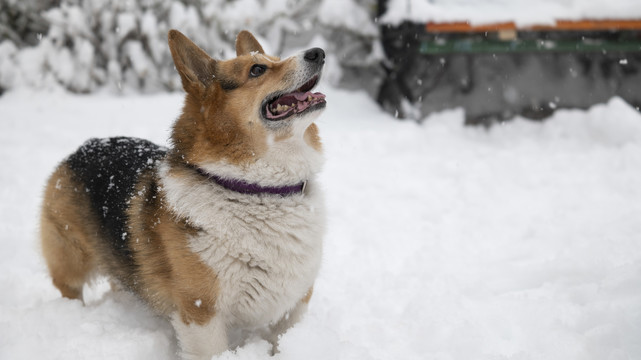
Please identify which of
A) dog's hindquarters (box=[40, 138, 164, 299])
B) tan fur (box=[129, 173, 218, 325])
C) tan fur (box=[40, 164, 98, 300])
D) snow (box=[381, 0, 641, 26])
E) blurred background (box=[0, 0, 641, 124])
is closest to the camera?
tan fur (box=[129, 173, 218, 325])

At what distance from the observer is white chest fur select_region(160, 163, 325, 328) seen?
83.4 inches

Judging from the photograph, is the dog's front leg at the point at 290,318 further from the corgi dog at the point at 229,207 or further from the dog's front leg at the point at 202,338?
the dog's front leg at the point at 202,338

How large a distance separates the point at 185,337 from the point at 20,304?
132cm

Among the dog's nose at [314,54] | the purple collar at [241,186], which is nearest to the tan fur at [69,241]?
the purple collar at [241,186]

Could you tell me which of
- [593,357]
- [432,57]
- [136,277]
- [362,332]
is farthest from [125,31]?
[593,357]

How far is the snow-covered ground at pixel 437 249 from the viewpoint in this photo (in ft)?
7.75

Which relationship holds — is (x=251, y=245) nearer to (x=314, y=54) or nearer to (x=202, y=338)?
(x=202, y=338)

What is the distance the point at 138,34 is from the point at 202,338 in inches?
278

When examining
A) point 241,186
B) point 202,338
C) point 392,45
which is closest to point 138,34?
point 392,45

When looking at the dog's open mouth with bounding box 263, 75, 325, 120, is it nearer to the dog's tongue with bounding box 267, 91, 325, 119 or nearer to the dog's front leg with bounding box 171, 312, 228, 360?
the dog's tongue with bounding box 267, 91, 325, 119

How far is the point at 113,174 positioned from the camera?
2.67 meters

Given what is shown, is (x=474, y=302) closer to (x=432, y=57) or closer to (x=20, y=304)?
(x=20, y=304)

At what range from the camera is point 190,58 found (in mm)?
2293

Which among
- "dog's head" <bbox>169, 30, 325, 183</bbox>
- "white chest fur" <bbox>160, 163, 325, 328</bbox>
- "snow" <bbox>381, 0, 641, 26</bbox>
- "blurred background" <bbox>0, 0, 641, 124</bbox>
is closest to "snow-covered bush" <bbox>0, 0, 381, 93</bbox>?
"blurred background" <bbox>0, 0, 641, 124</bbox>
